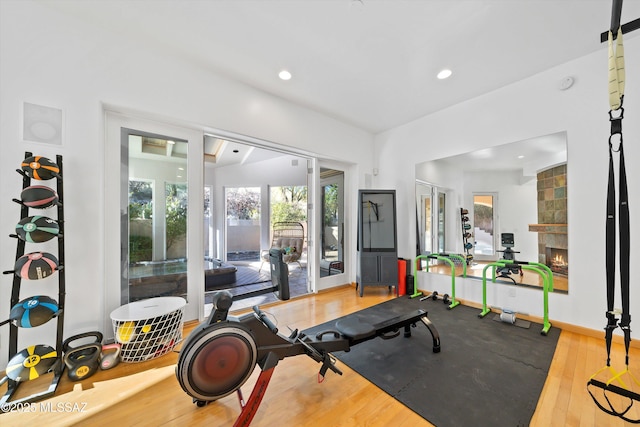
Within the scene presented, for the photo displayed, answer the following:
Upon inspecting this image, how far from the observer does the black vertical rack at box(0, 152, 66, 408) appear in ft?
5.62

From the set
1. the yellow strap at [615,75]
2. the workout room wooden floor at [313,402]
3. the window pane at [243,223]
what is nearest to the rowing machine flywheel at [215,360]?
the workout room wooden floor at [313,402]

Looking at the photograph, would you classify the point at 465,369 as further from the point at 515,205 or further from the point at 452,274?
the point at 515,205

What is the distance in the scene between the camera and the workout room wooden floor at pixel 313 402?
5.05 feet

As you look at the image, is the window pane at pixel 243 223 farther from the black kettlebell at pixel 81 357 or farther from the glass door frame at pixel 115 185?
the black kettlebell at pixel 81 357

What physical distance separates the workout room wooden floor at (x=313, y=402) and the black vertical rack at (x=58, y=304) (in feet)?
0.26

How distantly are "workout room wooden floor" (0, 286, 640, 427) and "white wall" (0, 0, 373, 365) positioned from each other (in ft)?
2.34

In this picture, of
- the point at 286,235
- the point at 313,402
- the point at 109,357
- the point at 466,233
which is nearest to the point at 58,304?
the point at 109,357

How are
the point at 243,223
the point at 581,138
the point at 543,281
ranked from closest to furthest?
the point at 581,138, the point at 543,281, the point at 243,223

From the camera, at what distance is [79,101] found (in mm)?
2180

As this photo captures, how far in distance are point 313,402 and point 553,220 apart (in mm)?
3256

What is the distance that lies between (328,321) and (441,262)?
2.15 metres

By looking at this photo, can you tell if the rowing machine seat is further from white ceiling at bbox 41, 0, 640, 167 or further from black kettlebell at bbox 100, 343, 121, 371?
white ceiling at bbox 41, 0, 640, 167

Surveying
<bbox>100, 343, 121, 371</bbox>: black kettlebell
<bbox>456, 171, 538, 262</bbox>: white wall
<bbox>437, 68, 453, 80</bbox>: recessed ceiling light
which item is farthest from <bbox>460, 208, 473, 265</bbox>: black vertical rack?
<bbox>100, 343, 121, 371</bbox>: black kettlebell

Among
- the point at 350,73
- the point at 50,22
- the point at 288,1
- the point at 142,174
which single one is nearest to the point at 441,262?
the point at 350,73
